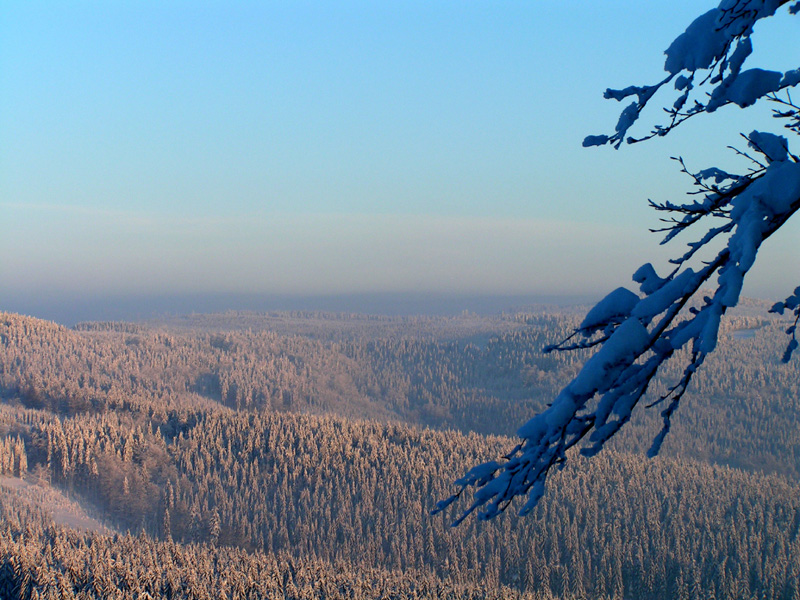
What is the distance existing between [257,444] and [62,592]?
116 m

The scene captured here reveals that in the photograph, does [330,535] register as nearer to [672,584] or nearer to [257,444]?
[257,444]

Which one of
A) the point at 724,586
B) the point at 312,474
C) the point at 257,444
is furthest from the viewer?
the point at 257,444

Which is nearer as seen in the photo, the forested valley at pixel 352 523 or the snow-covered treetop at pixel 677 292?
the snow-covered treetop at pixel 677 292

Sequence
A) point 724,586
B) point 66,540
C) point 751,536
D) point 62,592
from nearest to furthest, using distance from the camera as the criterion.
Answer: point 62,592
point 66,540
point 724,586
point 751,536

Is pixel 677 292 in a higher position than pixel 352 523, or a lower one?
higher

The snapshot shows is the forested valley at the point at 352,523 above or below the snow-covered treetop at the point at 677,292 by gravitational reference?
below

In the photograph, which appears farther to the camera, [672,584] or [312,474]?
[312,474]

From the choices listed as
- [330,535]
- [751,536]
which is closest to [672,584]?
[751,536]

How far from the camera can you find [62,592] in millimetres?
73938

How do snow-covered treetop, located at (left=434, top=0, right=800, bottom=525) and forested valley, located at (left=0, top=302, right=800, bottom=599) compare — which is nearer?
snow-covered treetop, located at (left=434, top=0, right=800, bottom=525)

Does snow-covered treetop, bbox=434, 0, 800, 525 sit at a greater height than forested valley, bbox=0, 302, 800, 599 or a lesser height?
greater

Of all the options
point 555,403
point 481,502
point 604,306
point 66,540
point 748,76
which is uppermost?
point 748,76

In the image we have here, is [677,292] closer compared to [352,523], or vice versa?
[677,292]

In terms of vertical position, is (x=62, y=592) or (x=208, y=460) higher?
(x=62, y=592)
